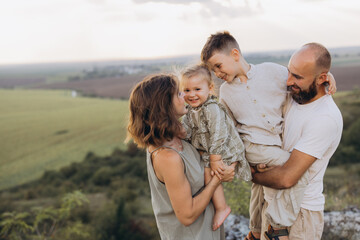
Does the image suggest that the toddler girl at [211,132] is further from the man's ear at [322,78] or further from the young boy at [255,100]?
the man's ear at [322,78]

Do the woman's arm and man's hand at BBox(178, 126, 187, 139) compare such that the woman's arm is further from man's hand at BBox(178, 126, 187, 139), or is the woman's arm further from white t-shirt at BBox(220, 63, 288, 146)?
white t-shirt at BBox(220, 63, 288, 146)

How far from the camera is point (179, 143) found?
219 cm

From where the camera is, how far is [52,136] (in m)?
41.2

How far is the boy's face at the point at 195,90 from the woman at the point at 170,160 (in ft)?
1.18

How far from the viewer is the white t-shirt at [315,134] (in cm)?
218

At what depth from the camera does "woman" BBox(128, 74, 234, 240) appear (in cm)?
197

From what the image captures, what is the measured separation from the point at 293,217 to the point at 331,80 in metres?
1.11

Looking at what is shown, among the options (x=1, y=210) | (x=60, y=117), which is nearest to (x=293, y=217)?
(x=1, y=210)

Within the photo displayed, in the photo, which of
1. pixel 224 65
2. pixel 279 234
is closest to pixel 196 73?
pixel 224 65

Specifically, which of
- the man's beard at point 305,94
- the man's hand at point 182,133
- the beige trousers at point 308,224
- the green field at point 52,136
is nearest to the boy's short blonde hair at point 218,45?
the man's beard at point 305,94

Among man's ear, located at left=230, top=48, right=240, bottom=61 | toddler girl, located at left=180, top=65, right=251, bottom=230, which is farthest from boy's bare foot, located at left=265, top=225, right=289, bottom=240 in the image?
man's ear, located at left=230, top=48, right=240, bottom=61

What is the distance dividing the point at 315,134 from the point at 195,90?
3.26 ft

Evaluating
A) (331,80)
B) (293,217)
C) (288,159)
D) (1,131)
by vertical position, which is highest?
(331,80)

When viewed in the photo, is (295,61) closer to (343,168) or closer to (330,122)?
(330,122)
